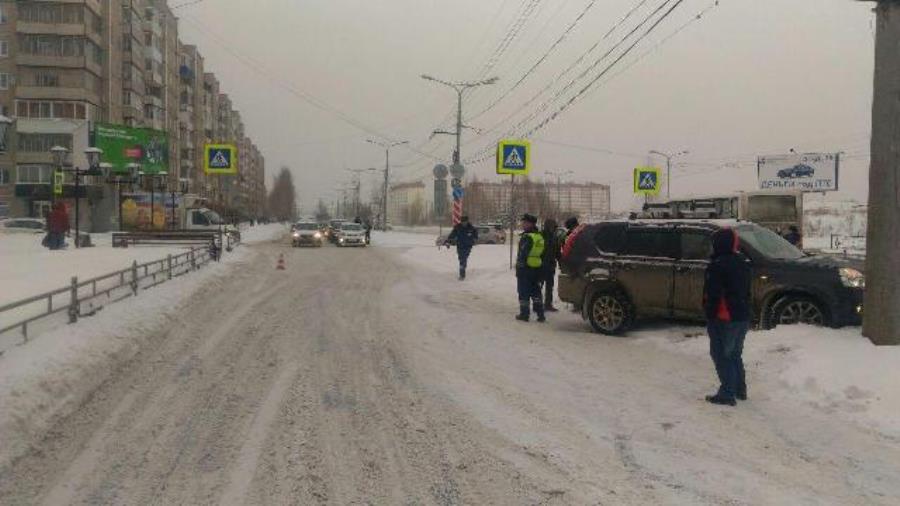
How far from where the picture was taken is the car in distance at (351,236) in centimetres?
4469

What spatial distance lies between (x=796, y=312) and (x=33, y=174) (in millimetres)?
66619

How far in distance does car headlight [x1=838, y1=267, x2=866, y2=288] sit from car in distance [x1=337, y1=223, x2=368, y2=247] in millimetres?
36640

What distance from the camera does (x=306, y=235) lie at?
43.2 metres

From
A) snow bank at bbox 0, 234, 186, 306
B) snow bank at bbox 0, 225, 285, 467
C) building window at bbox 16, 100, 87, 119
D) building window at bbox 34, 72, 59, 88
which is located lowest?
snow bank at bbox 0, 225, 285, 467

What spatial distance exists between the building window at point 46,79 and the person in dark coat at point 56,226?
1591 inches

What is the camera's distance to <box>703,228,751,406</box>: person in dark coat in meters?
7.15

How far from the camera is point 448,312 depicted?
1402 centimetres

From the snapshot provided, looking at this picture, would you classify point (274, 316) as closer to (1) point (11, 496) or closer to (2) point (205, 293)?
(2) point (205, 293)

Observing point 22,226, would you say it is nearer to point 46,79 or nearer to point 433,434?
point 46,79

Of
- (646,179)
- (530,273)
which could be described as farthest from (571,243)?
(646,179)


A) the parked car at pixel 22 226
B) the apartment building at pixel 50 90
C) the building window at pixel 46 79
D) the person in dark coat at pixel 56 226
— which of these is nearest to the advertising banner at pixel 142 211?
the parked car at pixel 22 226

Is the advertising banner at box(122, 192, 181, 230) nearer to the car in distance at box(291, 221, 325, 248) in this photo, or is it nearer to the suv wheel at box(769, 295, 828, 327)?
the car in distance at box(291, 221, 325, 248)

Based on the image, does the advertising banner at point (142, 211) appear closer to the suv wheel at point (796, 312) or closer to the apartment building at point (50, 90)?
the apartment building at point (50, 90)

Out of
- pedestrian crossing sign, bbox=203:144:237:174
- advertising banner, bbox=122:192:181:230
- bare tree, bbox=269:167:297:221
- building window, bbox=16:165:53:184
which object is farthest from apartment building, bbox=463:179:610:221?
bare tree, bbox=269:167:297:221
